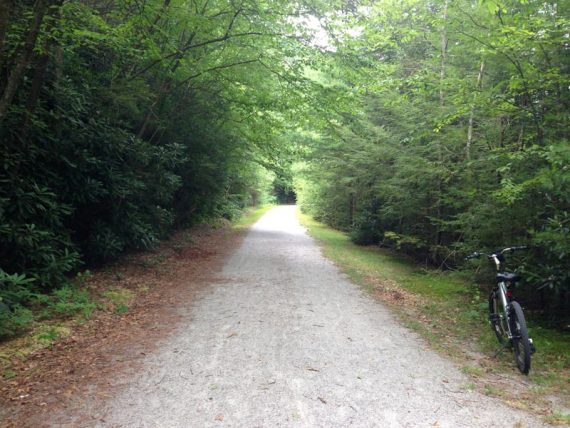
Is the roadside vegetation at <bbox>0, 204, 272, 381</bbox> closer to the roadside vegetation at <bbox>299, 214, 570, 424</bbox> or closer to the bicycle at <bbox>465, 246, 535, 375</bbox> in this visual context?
the roadside vegetation at <bbox>299, 214, 570, 424</bbox>

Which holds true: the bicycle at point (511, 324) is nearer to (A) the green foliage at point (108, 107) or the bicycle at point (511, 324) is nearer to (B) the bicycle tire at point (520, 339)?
(B) the bicycle tire at point (520, 339)

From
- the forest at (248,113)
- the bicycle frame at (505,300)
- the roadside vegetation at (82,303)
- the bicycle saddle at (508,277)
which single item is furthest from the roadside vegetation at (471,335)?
the roadside vegetation at (82,303)

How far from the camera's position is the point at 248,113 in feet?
38.4

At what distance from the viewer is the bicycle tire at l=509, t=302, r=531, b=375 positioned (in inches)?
170

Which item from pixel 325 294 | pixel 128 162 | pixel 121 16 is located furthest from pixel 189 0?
pixel 325 294

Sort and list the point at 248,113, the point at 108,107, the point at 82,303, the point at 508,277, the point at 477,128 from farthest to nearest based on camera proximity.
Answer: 1. the point at 248,113
2. the point at 477,128
3. the point at 108,107
4. the point at 82,303
5. the point at 508,277

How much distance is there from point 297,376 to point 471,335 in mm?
3157

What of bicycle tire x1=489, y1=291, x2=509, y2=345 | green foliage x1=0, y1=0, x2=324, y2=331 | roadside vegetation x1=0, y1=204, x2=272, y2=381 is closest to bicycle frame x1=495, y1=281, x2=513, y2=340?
bicycle tire x1=489, y1=291, x2=509, y2=345

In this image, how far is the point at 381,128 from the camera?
45.9 feet

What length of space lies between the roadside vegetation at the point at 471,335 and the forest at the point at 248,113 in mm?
1041

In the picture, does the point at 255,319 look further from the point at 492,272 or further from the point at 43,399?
the point at 492,272

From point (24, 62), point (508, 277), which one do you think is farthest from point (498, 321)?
point (24, 62)

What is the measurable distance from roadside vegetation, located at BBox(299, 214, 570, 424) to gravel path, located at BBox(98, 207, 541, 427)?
0.94ft

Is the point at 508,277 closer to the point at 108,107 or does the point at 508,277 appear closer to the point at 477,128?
the point at 477,128
